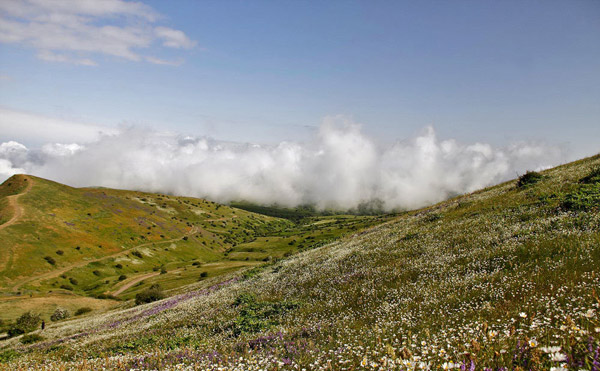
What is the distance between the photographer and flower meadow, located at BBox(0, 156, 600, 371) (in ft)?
16.3

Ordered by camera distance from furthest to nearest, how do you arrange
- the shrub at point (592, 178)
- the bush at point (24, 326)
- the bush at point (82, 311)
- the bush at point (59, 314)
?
the bush at point (82, 311)
the bush at point (59, 314)
the bush at point (24, 326)
the shrub at point (592, 178)

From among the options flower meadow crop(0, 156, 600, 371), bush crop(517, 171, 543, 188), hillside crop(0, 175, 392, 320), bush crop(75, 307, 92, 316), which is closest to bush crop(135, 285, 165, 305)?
bush crop(75, 307, 92, 316)

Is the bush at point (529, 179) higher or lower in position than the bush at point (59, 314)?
higher

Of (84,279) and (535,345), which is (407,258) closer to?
(535,345)

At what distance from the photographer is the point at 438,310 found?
29.1 ft

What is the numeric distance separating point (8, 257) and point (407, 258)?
17774cm

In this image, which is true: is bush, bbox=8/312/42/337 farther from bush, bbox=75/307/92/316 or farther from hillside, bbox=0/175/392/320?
hillside, bbox=0/175/392/320

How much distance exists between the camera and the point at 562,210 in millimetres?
14828

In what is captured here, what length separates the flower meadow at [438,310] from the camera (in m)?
4.97

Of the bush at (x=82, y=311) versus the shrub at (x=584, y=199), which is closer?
the shrub at (x=584, y=199)

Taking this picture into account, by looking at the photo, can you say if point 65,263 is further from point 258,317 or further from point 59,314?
point 258,317

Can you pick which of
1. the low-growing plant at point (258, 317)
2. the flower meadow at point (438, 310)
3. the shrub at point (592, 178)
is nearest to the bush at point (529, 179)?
the flower meadow at point (438, 310)

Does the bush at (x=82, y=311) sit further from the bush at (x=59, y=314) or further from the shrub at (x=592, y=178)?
the shrub at (x=592, y=178)

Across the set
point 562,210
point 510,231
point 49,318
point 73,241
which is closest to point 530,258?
point 510,231
